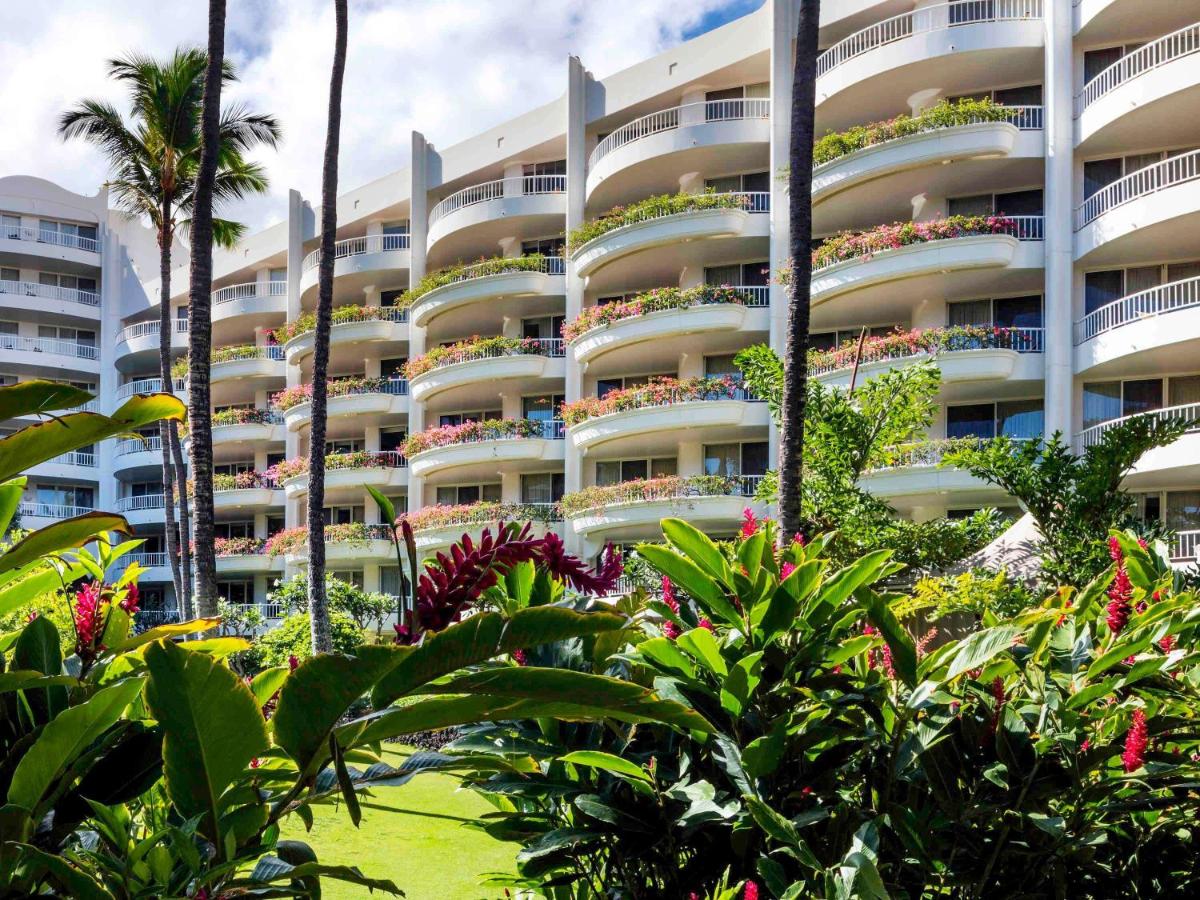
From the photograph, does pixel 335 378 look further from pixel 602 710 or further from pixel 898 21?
pixel 602 710

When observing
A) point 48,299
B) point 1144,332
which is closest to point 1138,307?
point 1144,332

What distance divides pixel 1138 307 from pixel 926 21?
7421 millimetres

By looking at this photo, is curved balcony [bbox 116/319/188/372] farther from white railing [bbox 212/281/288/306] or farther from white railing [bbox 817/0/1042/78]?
white railing [bbox 817/0/1042/78]

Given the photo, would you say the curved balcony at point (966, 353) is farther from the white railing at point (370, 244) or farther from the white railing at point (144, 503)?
the white railing at point (144, 503)

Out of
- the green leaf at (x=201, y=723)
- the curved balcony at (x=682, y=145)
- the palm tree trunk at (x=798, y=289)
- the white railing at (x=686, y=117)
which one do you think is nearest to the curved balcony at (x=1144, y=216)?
the curved balcony at (x=682, y=145)

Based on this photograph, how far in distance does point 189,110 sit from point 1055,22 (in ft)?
60.0

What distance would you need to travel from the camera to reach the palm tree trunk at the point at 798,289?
39.3 ft

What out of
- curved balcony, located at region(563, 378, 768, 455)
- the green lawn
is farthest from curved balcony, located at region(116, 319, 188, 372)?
the green lawn

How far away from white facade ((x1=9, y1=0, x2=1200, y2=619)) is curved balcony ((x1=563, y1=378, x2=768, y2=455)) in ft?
0.31

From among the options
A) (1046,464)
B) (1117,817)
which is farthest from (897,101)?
(1117,817)

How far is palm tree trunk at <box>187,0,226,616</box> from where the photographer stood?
1359 centimetres

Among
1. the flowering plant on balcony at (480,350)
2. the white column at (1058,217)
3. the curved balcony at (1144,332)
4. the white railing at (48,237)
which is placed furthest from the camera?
the white railing at (48,237)

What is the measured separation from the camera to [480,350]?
3002 centimetres

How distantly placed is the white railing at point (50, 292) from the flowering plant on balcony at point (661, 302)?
25.9m
